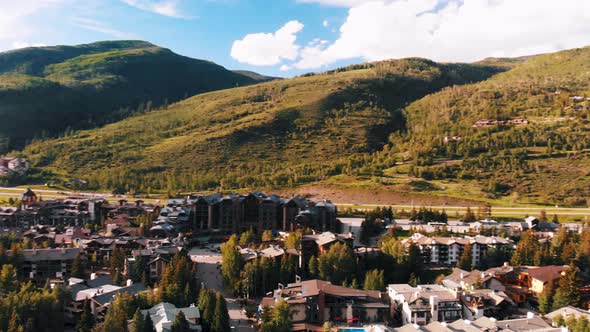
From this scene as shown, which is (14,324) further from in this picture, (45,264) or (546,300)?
(546,300)

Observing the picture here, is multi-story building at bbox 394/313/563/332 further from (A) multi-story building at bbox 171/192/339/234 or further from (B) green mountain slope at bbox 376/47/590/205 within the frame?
(B) green mountain slope at bbox 376/47/590/205

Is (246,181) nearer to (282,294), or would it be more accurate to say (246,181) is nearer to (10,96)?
(282,294)

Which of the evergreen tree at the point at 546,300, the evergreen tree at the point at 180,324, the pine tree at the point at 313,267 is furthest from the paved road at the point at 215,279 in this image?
the evergreen tree at the point at 546,300

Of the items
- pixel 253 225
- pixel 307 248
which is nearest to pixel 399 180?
pixel 253 225

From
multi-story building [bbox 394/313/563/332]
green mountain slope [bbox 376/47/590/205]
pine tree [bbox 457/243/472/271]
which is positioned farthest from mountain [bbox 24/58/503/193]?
multi-story building [bbox 394/313/563/332]

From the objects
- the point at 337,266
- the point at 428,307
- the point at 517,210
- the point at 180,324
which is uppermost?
the point at 517,210

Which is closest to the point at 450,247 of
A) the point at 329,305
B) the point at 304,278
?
the point at 304,278
